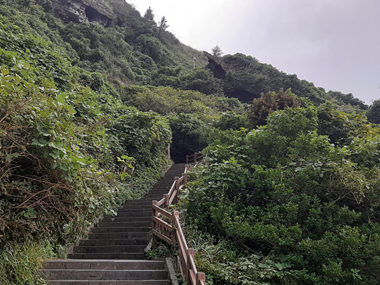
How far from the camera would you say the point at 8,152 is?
3539mm

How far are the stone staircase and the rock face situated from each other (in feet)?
89.1

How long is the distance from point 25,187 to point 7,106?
1.08 meters

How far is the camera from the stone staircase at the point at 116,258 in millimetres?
5531

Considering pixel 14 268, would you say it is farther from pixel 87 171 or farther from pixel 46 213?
pixel 87 171

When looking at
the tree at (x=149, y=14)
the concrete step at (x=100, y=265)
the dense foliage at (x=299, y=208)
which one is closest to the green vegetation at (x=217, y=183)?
the dense foliage at (x=299, y=208)

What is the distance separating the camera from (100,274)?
220 inches

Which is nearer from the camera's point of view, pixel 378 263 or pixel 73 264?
pixel 378 263

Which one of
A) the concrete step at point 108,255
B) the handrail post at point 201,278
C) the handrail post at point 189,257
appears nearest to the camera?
the handrail post at point 201,278

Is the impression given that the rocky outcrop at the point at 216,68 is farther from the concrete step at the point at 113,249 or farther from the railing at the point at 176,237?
the concrete step at the point at 113,249

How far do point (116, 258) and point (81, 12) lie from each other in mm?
32391

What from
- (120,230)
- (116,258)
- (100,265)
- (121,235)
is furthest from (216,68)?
(100,265)

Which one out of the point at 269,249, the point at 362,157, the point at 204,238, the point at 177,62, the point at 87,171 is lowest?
the point at 204,238

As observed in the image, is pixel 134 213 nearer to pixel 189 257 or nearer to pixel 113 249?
pixel 113 249

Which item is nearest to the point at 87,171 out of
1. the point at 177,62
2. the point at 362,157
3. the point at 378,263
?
the point at 378,263
